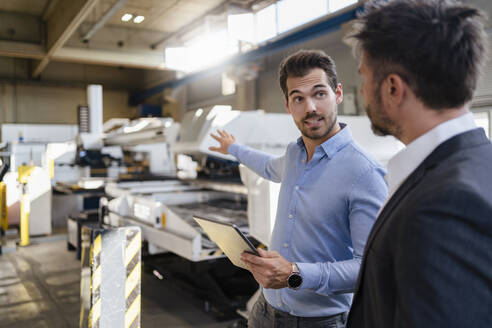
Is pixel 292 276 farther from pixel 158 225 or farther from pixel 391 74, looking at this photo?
pixel 158 225

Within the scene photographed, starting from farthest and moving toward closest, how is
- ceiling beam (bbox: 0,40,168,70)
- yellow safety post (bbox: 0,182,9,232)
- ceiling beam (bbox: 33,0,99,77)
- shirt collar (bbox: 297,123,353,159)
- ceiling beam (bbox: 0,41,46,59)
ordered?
ceiling beam (bbox: 0,40,168,70) < ceiling beam (bbox: 0,41,46,59) < ceiling beam (bbox: 33,0,99,77) < yellow safety post (bbox: 0,182,9,232) < shirt collar (bbox: 297,123,353,159)

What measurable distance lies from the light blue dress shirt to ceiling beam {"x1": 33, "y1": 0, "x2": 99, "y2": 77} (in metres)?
6.23

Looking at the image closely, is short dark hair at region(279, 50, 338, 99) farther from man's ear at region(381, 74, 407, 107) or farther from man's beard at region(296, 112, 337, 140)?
man's ear at region(381, 74, 407, 107)

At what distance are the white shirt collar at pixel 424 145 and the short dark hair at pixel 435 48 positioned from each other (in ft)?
0.11

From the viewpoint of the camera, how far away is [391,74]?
71 centimetres

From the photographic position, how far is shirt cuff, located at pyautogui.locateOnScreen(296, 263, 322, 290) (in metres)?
1.08

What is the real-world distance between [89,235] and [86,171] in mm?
5191

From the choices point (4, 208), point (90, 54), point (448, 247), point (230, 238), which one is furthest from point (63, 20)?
point (448, 247)

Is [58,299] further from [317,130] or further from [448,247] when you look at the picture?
[448,247]

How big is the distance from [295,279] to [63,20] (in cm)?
833

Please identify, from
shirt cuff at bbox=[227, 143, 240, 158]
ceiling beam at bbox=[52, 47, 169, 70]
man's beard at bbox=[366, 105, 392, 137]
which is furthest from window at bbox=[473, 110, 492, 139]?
ceiling beam at bbox=[52, 47, 169, 70]

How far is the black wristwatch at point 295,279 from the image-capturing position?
3.55ft

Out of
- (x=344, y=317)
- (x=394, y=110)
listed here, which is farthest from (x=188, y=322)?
(x=394, y=110)

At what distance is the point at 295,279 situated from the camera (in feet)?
3.57
